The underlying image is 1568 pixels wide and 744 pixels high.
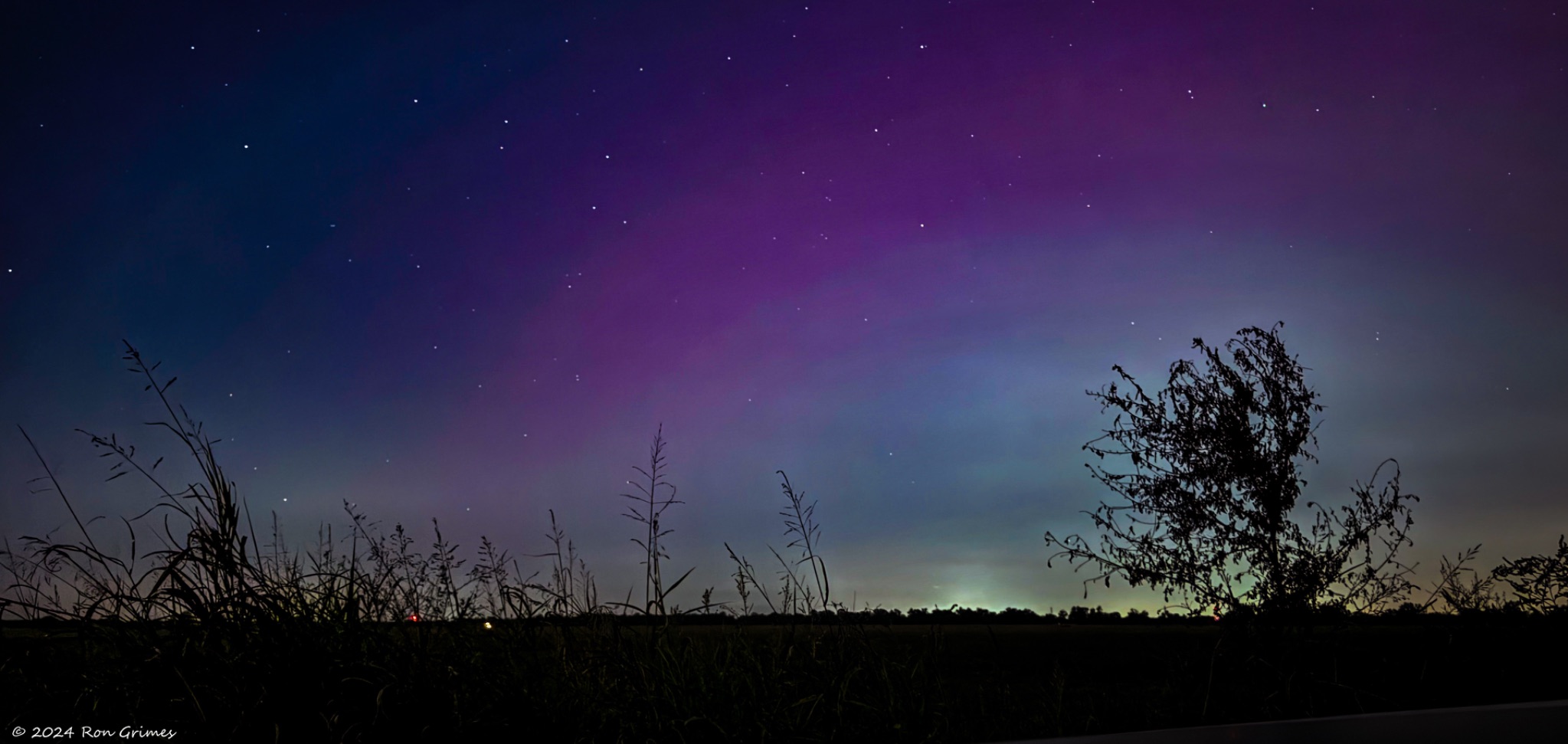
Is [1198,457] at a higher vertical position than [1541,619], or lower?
higher

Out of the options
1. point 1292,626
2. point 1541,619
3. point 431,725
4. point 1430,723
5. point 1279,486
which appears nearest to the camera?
point 1430,723

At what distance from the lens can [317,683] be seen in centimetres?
312

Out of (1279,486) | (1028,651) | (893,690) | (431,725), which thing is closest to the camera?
(431,725)

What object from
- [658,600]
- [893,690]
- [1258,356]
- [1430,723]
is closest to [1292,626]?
[1258,356]

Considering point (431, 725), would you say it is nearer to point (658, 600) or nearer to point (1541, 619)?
point (658, 600)

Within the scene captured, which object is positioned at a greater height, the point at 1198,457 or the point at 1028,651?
the point at 1198,457

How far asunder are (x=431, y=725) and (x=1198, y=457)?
745 centimetres

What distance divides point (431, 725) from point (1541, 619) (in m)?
8.38

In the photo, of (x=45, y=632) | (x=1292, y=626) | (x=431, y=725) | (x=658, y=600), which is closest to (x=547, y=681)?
(x=658, y=600)

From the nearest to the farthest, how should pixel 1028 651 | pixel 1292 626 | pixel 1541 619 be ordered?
pixel 1541 619
pixel 1292 626
pixel 1028 651

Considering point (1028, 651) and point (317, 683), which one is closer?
point (317, 683)

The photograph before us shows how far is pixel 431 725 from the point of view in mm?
3076

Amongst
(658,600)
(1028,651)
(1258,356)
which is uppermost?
(1258,356)

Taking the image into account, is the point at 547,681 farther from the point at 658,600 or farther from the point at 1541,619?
the point at 1541,619
